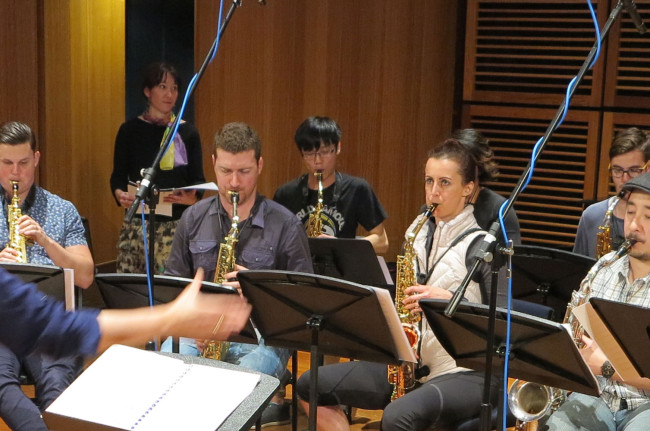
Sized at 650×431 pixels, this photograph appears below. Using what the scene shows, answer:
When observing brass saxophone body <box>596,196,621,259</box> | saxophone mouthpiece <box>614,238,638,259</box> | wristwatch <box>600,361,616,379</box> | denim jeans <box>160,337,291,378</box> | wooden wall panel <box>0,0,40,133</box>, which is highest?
wooden wall panel <box>0,0,40,133</box>

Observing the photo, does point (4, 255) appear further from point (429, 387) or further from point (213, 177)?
point (213, 177)

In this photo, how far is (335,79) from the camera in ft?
20.1

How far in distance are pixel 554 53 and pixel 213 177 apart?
2613mm

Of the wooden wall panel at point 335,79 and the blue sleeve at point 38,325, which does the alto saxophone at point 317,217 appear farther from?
the blue sleeve at point 38,325

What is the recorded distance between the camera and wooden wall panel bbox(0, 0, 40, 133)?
5.29 metres

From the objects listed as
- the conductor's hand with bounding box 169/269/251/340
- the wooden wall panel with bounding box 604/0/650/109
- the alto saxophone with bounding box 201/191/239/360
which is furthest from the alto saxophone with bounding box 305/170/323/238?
the conductor's hand with bounding box 169/269/251/340

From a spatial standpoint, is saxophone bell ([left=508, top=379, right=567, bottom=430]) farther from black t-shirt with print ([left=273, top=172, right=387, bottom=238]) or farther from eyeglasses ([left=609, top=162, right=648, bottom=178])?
black t-shirt with print ([left=273, top=172, right=387, bottom=238])

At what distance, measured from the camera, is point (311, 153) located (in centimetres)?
483

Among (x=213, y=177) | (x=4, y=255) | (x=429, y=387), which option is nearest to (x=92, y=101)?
(x=213, y=177)

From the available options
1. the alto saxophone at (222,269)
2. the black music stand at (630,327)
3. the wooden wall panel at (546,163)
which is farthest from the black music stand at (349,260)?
the wooden wall panel at (546,163)

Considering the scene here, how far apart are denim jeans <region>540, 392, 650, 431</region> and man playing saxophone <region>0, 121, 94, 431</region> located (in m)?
2.10

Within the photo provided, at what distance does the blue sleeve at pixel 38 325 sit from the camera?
1.80m

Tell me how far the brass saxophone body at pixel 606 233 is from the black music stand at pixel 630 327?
1683 millimetres

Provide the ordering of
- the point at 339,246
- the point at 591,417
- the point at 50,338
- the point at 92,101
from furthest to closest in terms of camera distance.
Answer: the point at 92,101
the point at 339,246
the point at 591,417
the point at 50,338
